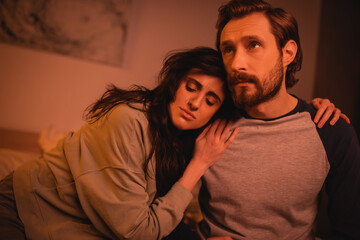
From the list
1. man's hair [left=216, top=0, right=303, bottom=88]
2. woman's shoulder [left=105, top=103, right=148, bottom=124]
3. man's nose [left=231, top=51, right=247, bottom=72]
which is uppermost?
man's hair [left=216, top=0, right=303, bottom=88]

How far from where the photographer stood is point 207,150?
113cm

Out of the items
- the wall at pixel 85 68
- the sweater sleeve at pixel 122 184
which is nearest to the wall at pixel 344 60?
the wall at pixel 85 68

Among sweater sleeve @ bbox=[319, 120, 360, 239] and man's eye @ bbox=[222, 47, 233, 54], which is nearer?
sweater sleeve @ bbox=[319, 120, 360, 239]

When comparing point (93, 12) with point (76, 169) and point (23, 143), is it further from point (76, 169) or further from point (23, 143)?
point (76, 169)

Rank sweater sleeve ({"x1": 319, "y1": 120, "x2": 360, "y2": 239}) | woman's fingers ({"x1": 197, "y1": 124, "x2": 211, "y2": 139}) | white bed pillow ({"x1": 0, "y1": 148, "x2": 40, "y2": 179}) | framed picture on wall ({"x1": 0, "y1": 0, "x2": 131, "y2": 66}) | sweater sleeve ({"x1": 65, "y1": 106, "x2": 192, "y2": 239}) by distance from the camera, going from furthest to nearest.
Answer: framed picture on wall ({"x1": 0, "y1": 0, "x2": 131, "y2": 66}) < white bed pillow ({"x1": 0, "y1": 148, "x2": 40, "y2": 179}) < woman's fingers ({"x1": 197, "y1": 124, "x2": 211, "y2": 139}) < sweater sleeve ({"x1": 319, "y1": 120, "x2": 360, "y2": 239}) < sweater sleeve ({"x1": 65, "y1": 106, "x2": 192, "y2": 239})

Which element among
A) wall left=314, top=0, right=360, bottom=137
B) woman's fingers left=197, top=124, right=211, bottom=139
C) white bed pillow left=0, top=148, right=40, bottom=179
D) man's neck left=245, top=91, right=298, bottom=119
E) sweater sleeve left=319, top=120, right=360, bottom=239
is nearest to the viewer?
sweater sleeve left=319, top=120, right=360, bottom=239

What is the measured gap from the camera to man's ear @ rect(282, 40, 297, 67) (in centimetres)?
111

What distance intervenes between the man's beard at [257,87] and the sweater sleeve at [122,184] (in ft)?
1.41

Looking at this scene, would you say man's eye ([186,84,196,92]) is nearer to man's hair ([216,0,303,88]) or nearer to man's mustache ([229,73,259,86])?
man's mustache ([229,73,259,86])

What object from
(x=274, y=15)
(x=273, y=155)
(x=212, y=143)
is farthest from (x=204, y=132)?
(x=274, y=15)

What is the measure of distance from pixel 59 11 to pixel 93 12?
26 centimetres

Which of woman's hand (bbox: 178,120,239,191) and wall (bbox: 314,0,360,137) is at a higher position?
wall (bbox: 314,0,360,137)

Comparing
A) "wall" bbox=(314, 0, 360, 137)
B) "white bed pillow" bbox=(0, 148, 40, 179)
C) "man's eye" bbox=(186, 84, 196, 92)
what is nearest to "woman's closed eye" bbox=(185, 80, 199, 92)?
"man's eye" bbox=(186, 84, 196, 92)

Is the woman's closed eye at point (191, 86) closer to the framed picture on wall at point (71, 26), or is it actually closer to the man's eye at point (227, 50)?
the man's eye at point (227, 50)
